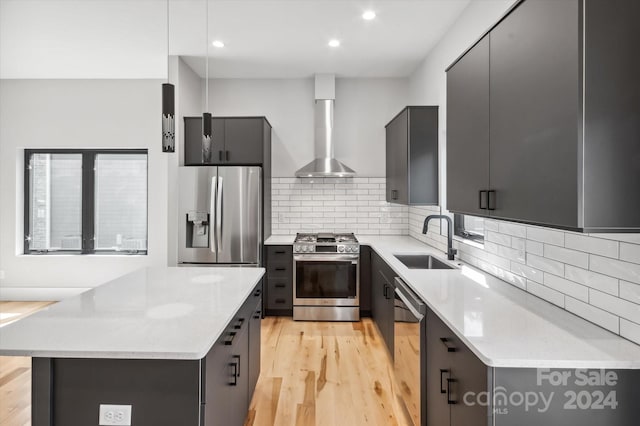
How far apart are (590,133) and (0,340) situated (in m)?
2.17

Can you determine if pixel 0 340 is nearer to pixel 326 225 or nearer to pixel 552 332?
pixel 552 332

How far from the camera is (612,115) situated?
119cm

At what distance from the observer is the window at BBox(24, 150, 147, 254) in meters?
5.25

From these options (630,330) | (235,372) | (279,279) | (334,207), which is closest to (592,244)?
(630,330)

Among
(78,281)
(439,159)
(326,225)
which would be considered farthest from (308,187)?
(78,281)

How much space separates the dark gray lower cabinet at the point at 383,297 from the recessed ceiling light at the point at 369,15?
2.23 meters

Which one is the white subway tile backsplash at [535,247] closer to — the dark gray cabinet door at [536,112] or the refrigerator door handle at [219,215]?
the dark gray cabinet door at [536,112]

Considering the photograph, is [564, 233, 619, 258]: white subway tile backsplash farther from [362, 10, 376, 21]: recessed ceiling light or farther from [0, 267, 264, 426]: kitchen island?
[362, 10, 376, 21]: recessed ceiling light

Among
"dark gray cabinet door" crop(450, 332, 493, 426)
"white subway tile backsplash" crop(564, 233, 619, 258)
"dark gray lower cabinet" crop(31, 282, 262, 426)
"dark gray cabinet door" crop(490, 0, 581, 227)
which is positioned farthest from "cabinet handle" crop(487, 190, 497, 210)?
"dark gray lower cabinet" crop(31, 282, 262, 426)

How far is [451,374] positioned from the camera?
167cm

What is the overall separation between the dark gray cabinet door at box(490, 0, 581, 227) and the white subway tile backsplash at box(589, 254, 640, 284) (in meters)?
0.40

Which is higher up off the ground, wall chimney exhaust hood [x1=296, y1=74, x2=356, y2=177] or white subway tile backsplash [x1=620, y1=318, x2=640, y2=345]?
wall chimney exhaust hood [x1=296, y1=74, x2=356, y2=177]

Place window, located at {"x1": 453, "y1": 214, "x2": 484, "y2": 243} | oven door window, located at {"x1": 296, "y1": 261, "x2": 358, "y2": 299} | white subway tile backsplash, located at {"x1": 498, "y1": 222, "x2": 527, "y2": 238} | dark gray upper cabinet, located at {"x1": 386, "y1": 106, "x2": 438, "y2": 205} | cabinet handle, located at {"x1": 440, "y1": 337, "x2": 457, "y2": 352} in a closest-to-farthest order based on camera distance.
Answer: cabinet handle, located at {"x1": 440, "y1": 337, "x2": 457, "y2": 352} < white subway tile backsplash, located at {"x1": 498, "y1": 222, "x2": 527, "y2": 238} < window, located at {"x1": 453, "y1": 214, "x2": 484, "y2": 243} < dark gray upper cabinet, located at {"x1": 386, "y1": 106, "x2": 438, "y2": 205} < oven door window, located at {"x1": 296, "y1": 261, "x2": 358, "y2": 299}

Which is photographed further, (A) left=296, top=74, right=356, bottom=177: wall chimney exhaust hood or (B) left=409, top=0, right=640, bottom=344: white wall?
(A) left=296, top=74, right=356, bottom=177: wall chimney exhaust hood
